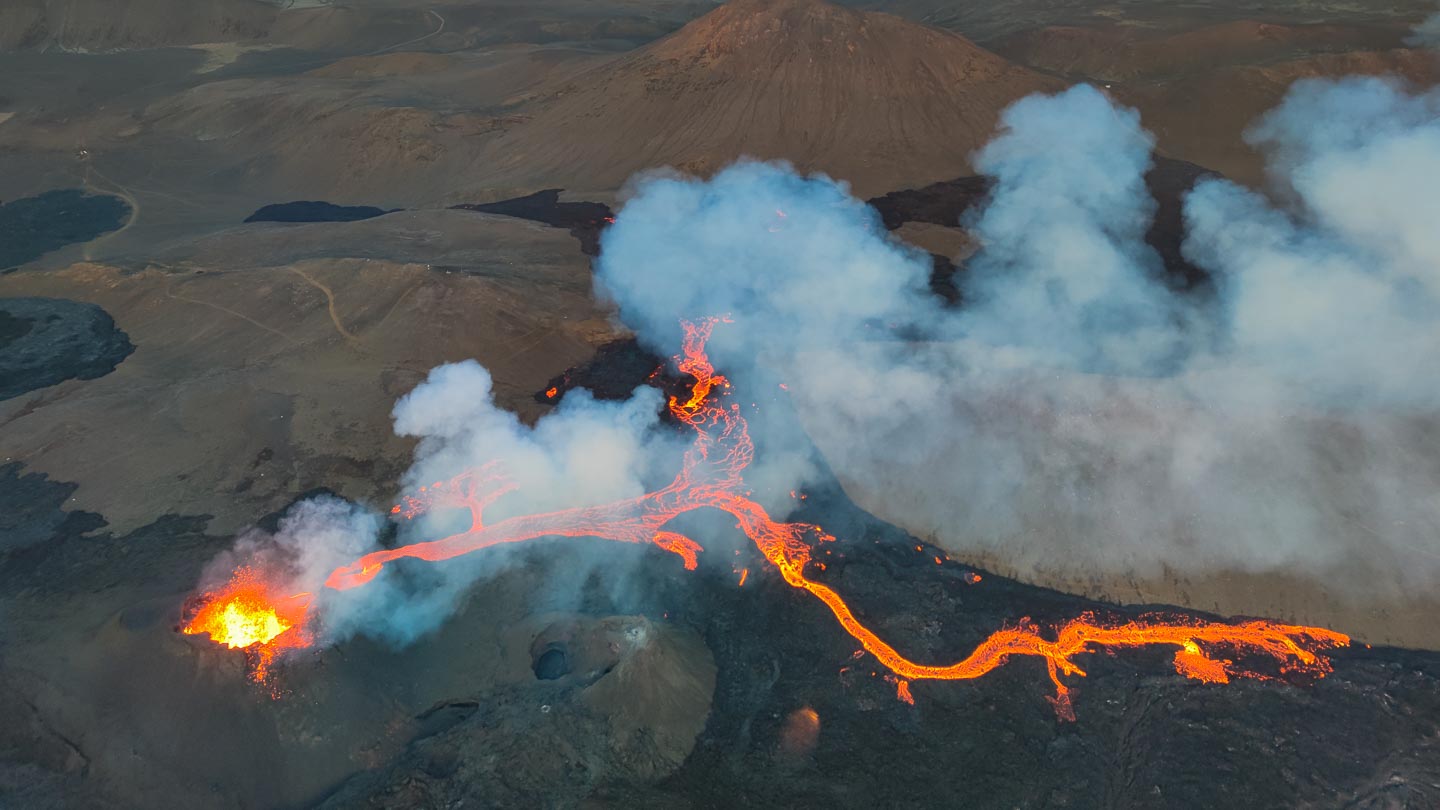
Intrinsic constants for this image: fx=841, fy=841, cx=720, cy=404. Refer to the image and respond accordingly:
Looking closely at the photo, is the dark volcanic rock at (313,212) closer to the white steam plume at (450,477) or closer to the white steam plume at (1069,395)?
the white steam plume at (1069,395)

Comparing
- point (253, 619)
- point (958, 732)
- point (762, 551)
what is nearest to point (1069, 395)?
point (762, 551)

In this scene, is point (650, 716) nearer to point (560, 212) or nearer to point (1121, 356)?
point (1121, 356)

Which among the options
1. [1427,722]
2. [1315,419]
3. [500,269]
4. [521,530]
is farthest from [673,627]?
[500,269]

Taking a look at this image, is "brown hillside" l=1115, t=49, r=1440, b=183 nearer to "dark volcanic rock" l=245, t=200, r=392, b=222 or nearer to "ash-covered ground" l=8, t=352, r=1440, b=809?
"ash-covered ground" l=8, t=352, r=1440, b=809

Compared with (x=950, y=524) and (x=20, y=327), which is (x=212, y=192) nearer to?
(x=20, y=327)

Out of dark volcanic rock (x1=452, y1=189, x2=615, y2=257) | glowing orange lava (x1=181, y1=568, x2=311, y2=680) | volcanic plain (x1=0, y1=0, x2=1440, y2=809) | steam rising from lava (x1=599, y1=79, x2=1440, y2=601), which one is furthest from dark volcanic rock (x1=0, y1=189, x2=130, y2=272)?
glowing orange lava (x1=181, y1=568, x2=311, y2=680)

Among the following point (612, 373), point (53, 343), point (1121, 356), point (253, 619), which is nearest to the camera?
point (253, 619)

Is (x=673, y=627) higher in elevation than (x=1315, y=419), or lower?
lower
